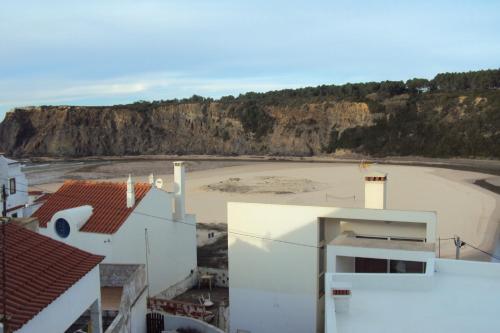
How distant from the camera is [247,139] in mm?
87375

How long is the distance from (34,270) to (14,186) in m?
14.2

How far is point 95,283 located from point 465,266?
6.53 m

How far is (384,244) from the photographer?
35.8ft

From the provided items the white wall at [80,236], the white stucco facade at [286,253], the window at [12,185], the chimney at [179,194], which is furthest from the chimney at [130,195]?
the window at [12,185]

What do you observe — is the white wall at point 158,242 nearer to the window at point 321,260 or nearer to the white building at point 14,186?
the white building at point 14,186

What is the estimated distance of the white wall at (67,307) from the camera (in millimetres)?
6184

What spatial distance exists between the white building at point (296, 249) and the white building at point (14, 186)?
10.1 metres

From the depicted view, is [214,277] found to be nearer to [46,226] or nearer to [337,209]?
[46,226]

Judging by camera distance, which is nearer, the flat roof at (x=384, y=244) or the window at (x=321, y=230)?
the flat roof at (x=384, y=244)

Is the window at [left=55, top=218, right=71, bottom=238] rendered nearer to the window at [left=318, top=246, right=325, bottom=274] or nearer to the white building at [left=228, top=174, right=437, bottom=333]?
the white building at [left=228, top=174, right=437, bottom=333]

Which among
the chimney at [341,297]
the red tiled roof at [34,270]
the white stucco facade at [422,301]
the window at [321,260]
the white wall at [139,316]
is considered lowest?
the white wall at [139,316]

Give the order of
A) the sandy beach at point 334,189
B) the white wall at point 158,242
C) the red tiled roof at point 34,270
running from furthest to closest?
1. the sandy beach at point 334,189
2. the white wall at point 158,242
3. the red tiled roof at point 34,270

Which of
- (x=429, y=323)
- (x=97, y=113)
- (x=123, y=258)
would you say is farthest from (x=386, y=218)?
(x=97, y=113)

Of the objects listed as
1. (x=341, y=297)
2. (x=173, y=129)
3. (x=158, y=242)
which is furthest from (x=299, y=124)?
(x=341, y=297)
